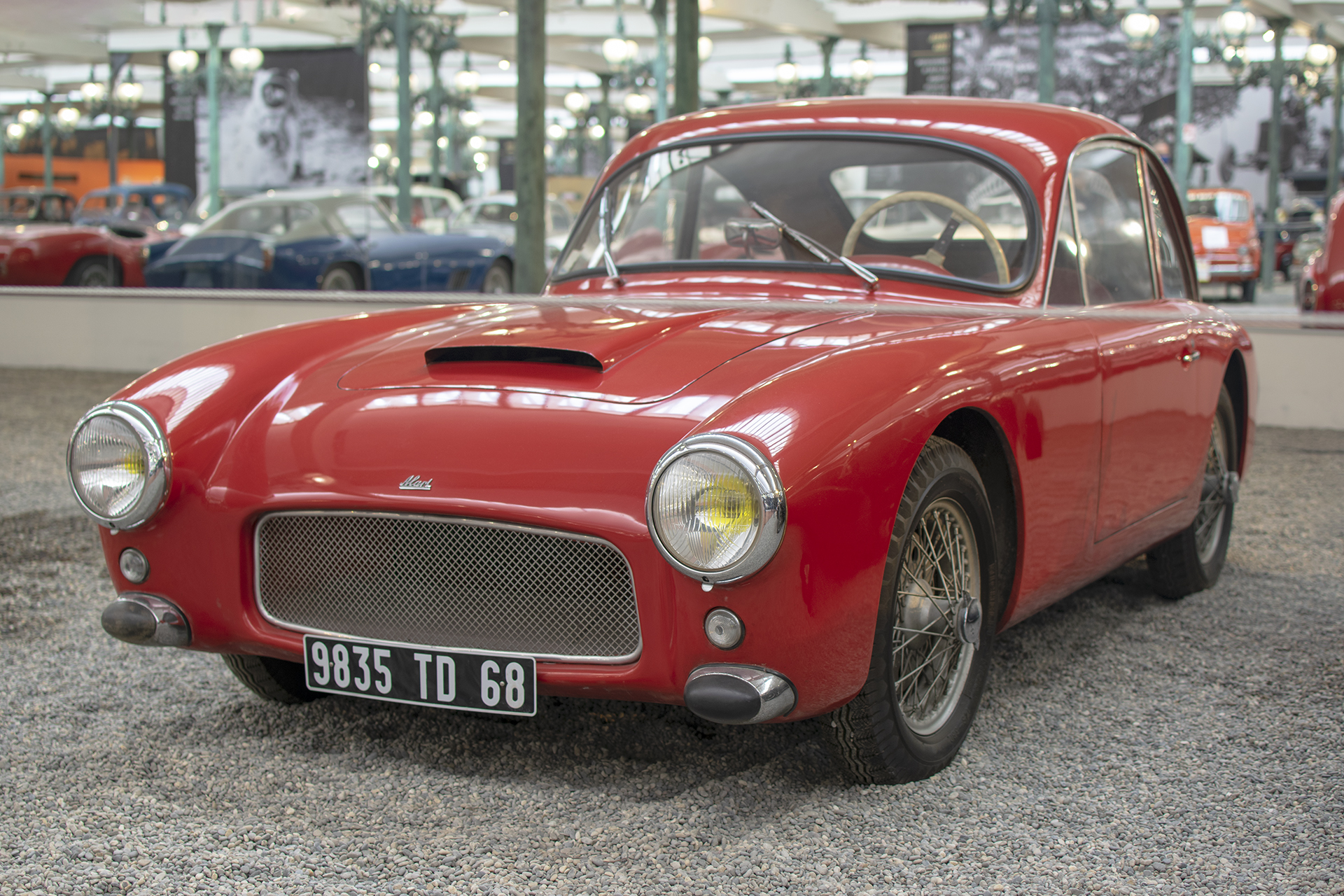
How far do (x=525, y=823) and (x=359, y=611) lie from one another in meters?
0.47

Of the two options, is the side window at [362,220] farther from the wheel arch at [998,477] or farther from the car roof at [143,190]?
the wheel arch at [998,477]

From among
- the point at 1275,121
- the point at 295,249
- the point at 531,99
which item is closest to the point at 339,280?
the point at 295,249

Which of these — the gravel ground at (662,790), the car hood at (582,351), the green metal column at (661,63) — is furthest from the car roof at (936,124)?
the green metal column at (661,63)

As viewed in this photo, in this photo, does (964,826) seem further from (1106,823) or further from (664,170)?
(664,170)

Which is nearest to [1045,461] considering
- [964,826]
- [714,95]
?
[964,826]

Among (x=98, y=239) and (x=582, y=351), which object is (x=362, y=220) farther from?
(x=582, y=351)

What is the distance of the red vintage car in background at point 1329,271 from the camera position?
24.3ft

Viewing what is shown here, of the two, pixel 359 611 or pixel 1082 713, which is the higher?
pixel 359 611

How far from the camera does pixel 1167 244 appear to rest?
3.86 meters

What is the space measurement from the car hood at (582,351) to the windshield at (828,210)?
1.54 ft

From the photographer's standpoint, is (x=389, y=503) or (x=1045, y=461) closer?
(x=389, y=503)

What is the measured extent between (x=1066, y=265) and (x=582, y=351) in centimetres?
138

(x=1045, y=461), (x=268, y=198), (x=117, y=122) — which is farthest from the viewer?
(x=268, y=198)

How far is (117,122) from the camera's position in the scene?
351 inches
